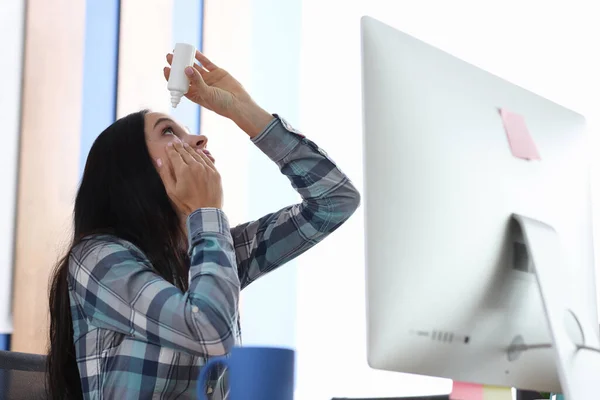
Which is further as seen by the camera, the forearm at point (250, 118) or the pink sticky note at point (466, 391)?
the forearm at point (250, 118)

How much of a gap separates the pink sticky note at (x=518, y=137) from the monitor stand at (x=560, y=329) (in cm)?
9

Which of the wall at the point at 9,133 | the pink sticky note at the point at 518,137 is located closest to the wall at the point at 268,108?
the wall at the point at 9,133

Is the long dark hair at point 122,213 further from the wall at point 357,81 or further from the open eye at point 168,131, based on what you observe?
the wall at point 357,81

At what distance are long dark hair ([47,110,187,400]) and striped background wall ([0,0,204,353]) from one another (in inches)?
28.3

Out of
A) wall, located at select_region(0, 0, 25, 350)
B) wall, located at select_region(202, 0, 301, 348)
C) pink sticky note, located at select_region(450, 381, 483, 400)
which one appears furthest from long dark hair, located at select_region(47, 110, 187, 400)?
wall, located at select_region(202, 0, 301, 348)

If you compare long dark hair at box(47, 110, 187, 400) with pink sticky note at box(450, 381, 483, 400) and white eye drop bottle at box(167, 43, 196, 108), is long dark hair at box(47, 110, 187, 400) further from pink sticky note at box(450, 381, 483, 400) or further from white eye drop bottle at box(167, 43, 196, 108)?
pink sticky note at box(450, 381, 483, 400)

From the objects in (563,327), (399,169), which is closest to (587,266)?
(563,327)

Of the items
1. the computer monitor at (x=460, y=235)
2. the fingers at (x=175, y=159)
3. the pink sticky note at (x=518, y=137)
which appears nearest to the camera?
the computer monitor at (x=460, y=235)

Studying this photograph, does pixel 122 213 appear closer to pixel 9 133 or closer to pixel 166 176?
pixel 166 176

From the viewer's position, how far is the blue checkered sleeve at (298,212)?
1361 millimetres

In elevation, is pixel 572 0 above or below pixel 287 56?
above

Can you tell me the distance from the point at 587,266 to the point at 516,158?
0.21 metres

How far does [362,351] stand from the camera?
288cm

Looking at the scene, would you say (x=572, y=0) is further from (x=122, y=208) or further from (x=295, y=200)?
(x=122, y=208)
